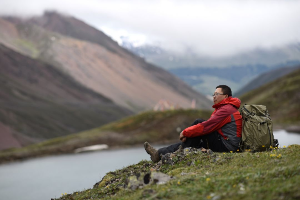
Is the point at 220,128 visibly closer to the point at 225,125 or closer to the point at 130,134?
the point at 225,125

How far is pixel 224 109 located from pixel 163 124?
319ft

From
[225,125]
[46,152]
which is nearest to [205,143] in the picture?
[225,125]

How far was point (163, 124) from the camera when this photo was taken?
365 ft

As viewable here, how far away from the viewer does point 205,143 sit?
15047 millimetres

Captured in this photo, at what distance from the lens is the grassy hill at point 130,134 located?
3979 inches

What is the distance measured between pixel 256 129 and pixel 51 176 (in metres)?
53.8

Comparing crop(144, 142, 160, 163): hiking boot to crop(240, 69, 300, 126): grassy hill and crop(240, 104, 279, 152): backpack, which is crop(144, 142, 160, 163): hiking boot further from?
crop(240, 69, 300, 126): grassy hill

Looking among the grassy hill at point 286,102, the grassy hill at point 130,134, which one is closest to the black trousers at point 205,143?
the grassy hill at point 130,134

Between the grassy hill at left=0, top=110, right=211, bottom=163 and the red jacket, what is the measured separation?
88317 mm

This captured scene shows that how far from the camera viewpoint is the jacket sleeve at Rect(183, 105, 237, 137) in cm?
1399

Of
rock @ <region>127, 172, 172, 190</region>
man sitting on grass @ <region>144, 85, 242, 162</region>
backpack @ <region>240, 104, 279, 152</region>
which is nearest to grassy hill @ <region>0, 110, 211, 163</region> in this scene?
man sitting on grass @ <region>144, 85, 242, 162</region>

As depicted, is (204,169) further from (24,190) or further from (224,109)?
(24,190)

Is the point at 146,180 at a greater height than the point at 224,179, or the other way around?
the point at 146,180

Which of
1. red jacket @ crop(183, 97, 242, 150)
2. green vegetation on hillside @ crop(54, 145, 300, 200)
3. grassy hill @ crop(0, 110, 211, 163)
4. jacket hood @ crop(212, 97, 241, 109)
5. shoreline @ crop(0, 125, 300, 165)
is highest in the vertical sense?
grassy hill @ crop(0, 110, 211, 163)
